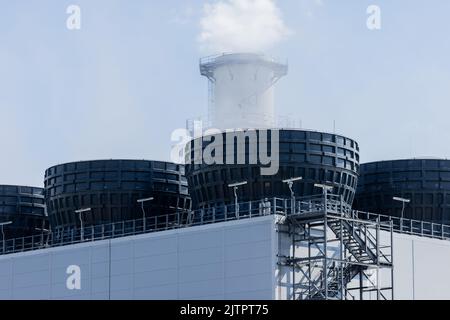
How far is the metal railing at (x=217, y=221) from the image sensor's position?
60156 millimetres

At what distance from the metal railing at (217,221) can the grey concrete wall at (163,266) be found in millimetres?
1681

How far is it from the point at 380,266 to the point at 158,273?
1091cm

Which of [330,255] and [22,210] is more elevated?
[22,210]

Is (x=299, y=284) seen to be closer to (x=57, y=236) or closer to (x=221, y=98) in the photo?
(x=57, y=236)

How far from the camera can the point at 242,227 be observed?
58312 millimetres

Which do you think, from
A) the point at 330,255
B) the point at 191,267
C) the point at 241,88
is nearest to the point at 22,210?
the point at 241,88

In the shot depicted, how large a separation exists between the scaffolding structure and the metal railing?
0.49 meters

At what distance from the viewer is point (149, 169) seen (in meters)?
73.4

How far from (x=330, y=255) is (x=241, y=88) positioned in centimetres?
2978

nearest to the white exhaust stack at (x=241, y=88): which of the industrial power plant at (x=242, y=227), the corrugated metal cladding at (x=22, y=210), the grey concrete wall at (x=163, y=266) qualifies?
the industrial power plant at (x=242, y=227)

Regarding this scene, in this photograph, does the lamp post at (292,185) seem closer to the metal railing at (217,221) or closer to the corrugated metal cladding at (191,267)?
the metal railing at (217,221)

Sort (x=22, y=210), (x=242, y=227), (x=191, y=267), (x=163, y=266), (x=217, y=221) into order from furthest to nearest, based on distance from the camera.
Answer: (x=22, y=210)
(x=217, y=221)
(x=163, y=266)
(x=191, y=267)
(x=242, y=227)

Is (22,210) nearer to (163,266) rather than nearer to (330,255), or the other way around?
(163,266)
